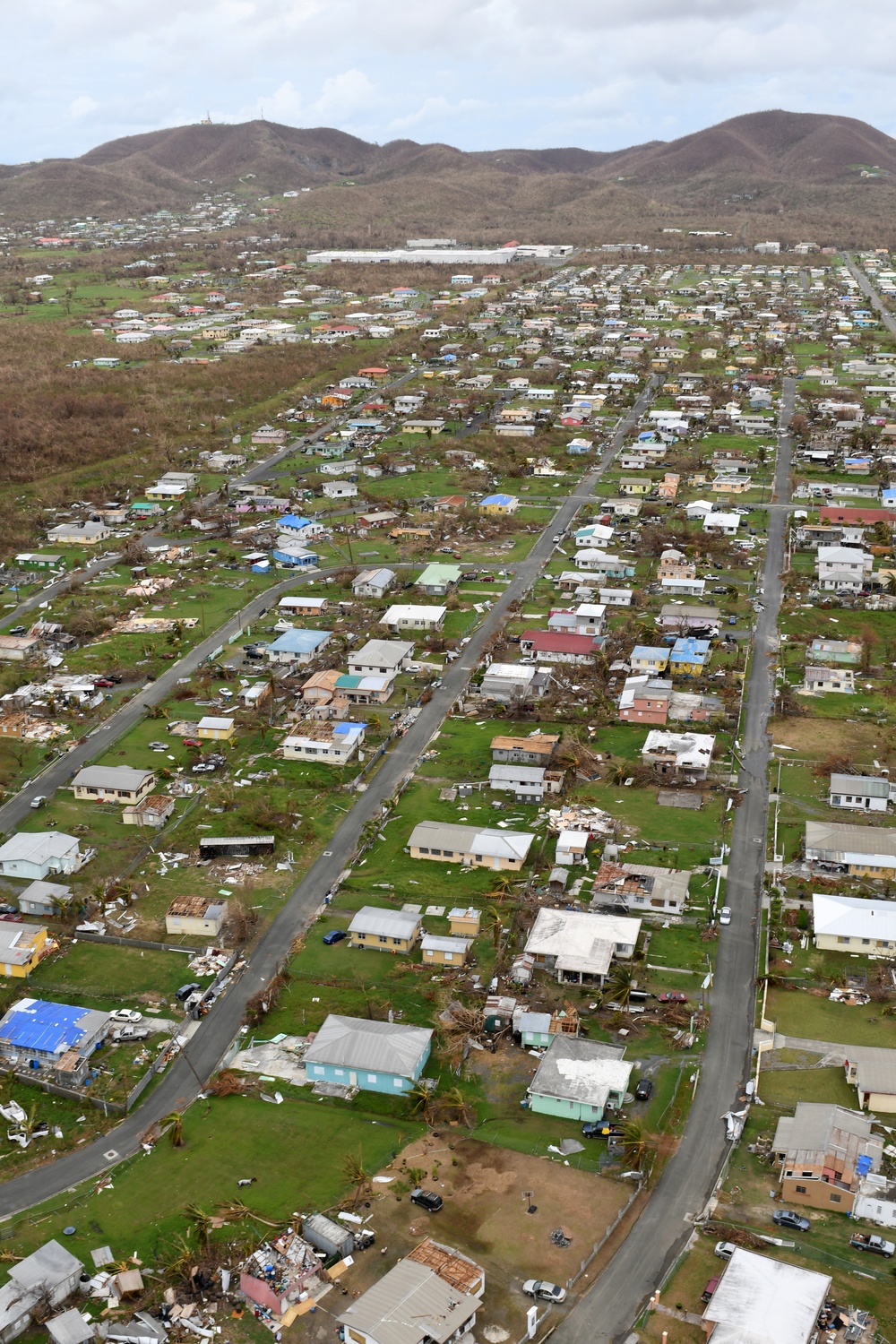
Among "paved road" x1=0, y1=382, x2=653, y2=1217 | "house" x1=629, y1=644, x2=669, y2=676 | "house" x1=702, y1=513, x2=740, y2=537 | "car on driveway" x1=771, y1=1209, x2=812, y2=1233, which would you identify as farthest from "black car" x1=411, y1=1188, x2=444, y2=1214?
"house" x1=702, y1=513, x2=740, y2=537

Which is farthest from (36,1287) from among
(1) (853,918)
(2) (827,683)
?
(2) (827,683)

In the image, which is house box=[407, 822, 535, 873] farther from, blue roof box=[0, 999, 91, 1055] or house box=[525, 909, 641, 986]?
blue roof box=[0, 999, 91, 1055]

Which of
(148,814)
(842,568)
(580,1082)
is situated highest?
(842,568)

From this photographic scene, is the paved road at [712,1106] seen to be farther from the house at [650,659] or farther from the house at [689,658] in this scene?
the house at [650,659]

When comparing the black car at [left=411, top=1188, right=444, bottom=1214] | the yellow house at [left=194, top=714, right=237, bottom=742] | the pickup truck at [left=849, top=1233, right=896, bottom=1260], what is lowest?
the pickup truck at [left=849, top=1233, right=896, bottom=1260]

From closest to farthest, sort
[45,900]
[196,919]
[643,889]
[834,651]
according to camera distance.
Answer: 1. [196,919]
2. [643,889]
3. [45,900]
4. [834,651]

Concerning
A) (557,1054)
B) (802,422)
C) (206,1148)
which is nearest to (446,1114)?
(557,1054)

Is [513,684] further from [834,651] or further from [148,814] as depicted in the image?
[148,814]

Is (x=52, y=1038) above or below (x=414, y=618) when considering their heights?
below

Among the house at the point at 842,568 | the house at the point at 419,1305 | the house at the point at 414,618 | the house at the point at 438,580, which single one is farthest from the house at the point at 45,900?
the house at the point at 842,568
